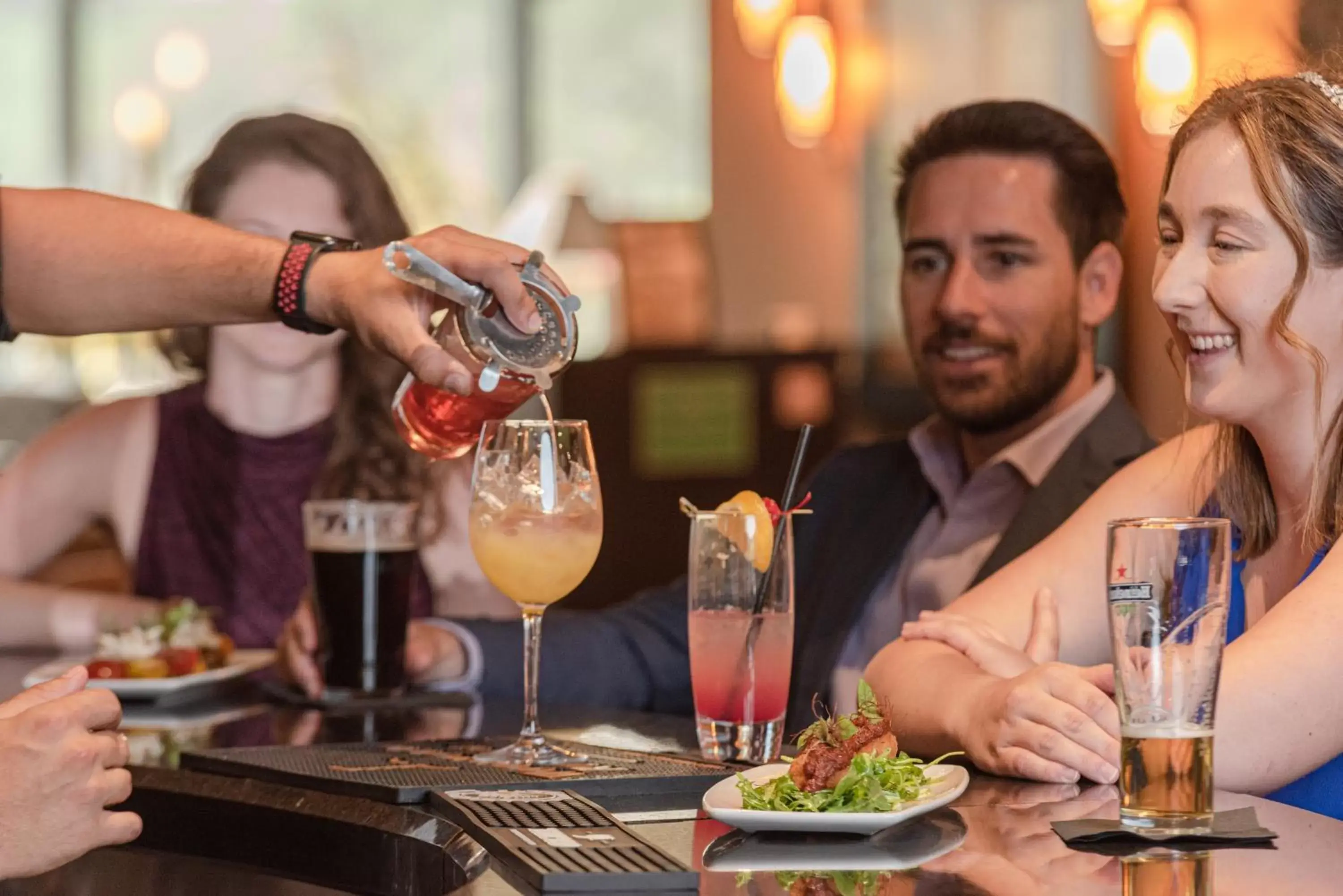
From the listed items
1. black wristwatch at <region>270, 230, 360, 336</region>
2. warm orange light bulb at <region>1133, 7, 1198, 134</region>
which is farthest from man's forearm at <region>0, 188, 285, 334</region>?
warm orange light bulb at <region>1133, 7, 1198, 134</region>

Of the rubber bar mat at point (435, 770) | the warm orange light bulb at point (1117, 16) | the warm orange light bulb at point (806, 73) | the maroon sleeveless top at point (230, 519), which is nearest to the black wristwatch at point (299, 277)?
the rubber bar mat at point (435, 770)

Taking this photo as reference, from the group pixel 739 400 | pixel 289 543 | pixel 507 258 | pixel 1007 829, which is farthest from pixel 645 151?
pixel 1007 829

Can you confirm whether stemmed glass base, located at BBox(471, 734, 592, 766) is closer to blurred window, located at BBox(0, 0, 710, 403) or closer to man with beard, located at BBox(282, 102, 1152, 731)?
man with beard, located at BBox(282, 102, 1152, 731)

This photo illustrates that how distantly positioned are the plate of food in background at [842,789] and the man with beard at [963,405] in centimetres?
119

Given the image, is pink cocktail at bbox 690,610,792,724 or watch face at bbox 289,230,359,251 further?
watch face at bbox 289,230,359,251

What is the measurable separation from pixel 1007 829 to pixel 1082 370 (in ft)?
5.29

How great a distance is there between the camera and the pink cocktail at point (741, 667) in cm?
155

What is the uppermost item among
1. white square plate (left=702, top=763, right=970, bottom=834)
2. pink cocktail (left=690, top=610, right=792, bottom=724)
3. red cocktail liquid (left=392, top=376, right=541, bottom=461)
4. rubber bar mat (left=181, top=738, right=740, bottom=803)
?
red cocktail liquid (left=392, top=376, right=541, bottom=461)

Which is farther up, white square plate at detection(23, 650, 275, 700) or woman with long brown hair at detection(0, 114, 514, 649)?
woman with long brown hair at detection(0, 114, 514, 649)

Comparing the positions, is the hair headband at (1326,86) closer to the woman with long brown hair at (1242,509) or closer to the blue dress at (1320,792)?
the woman with long brown hair at (1242,509)

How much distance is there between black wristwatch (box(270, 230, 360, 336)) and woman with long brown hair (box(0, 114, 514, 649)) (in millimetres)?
1115

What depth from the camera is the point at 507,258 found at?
1562mm

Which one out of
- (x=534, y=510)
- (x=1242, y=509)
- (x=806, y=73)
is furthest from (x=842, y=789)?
(x=806, y=73)

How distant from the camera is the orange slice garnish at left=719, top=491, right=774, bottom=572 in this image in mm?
1551
